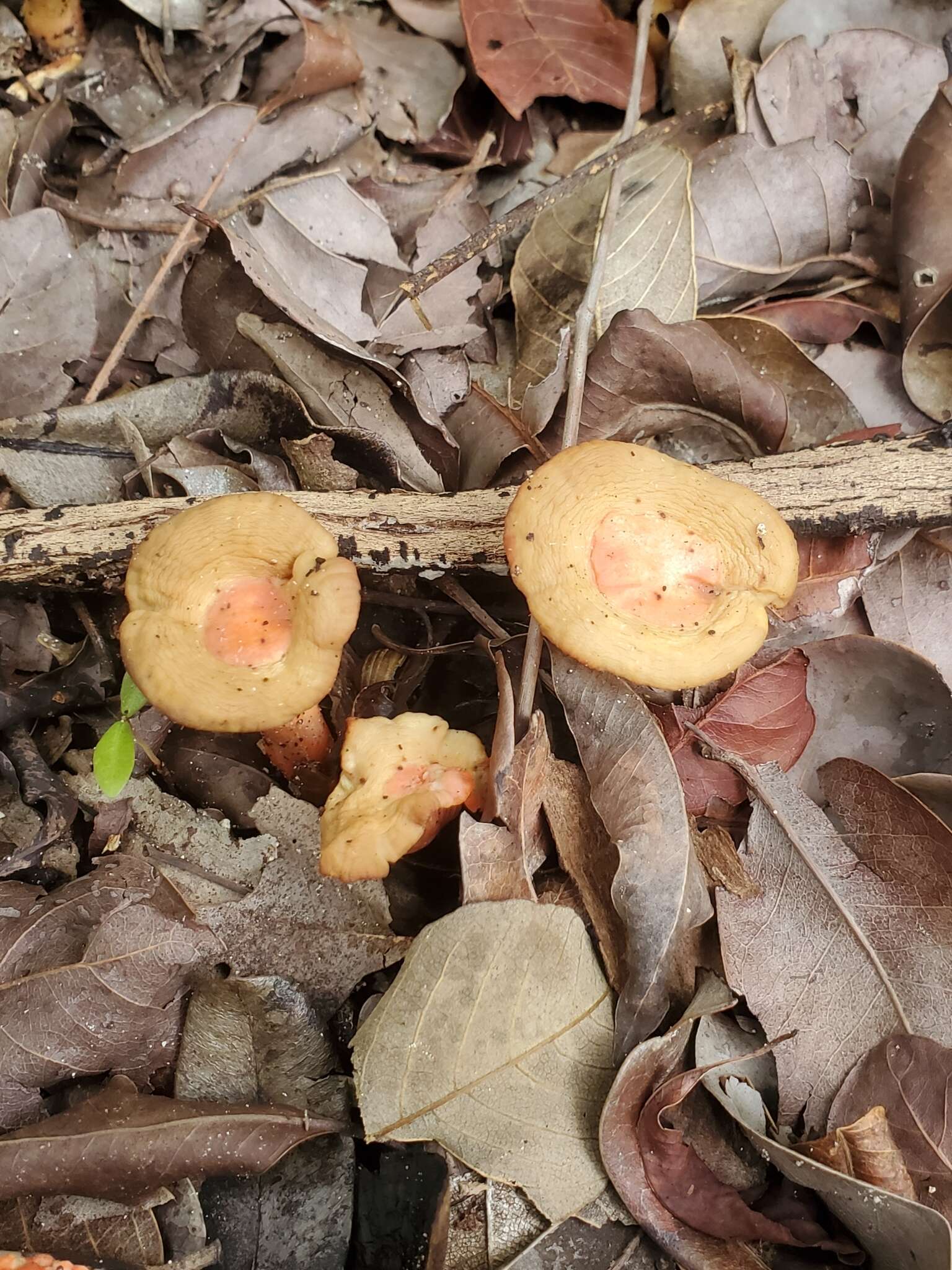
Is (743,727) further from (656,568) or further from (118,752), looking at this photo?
(118,752)

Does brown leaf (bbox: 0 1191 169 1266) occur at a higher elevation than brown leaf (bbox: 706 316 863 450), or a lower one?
lower

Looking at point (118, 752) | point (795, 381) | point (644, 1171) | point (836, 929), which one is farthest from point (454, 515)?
point (644, 1171)

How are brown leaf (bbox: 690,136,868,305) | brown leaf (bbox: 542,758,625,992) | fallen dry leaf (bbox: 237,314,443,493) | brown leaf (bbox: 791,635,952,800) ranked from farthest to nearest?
brown leaf (bbox: 690,136,868,305) → fallen dry leaf (bbox: 237,314,443,493) → brown leaf (bbox: 791,635,952,800) → brown leaf (bbox: 542,758,625,992)

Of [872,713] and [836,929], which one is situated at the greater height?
[872,713]

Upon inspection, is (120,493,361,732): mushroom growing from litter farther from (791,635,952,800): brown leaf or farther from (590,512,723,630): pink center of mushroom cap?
(791,635,952,800): brown leaf

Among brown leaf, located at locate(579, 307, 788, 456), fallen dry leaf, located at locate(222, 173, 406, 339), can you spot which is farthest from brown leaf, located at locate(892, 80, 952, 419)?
fallen dry leaf, located at locate(222, 173, 406, 339)

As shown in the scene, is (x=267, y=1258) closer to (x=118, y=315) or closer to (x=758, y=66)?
(x=118, y=315)

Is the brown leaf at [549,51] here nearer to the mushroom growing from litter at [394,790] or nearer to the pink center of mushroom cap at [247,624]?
the pink center of mushroom cap at [247,624]
